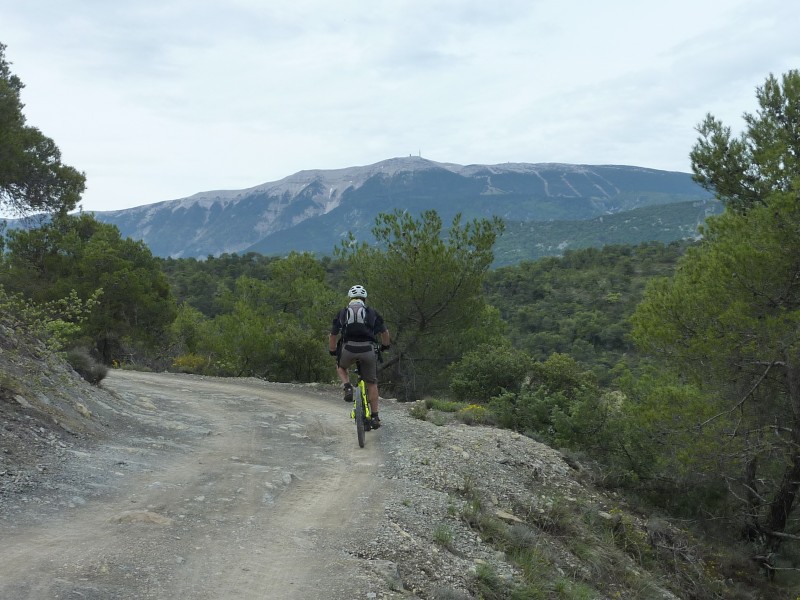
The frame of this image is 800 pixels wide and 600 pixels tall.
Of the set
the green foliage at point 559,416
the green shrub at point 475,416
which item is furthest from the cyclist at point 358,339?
the green foliage at point 559,416

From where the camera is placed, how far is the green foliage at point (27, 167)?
676 inches

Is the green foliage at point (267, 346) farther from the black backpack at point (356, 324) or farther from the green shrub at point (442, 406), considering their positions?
the black backpack at point (356, 324)

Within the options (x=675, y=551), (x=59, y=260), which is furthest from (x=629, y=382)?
(x=59, y=260)

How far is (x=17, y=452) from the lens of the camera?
6.91 m

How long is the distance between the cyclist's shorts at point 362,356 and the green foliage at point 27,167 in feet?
45.2

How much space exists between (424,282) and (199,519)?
46.2 ft

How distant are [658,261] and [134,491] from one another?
278ft

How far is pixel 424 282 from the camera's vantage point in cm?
1942

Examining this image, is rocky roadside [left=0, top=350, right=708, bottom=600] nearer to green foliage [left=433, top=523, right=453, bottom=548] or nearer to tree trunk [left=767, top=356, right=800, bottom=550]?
green foliage [left=433, top=523, right=453, bottom=548]

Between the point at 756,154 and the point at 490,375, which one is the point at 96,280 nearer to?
the point at 490,375

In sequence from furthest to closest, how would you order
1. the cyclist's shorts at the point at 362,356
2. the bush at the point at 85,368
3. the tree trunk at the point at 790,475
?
the bush at the point at 85,368 < the tree trunk at the point at 790,475 < the cyclist's shorts at the point at 362,356

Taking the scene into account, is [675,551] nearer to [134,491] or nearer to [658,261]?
[134,491]

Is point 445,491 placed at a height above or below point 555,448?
above

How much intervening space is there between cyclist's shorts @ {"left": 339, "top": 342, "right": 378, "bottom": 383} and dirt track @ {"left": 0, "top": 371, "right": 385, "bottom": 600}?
130cm
